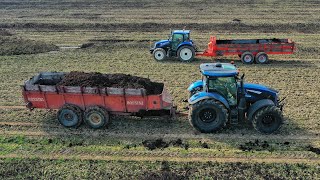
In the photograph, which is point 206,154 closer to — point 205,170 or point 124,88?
point 205,170

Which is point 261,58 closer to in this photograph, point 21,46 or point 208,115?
Result: point 208,115

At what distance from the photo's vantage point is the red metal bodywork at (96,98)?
1067cm

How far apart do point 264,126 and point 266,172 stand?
6.33 ft

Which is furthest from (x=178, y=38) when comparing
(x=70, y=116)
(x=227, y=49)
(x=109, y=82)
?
(x=70, y=116)

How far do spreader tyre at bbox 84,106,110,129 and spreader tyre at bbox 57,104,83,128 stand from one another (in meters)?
0.27

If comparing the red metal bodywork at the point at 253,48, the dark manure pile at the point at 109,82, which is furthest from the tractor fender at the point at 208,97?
the red metal bodywork at the point at 253,48

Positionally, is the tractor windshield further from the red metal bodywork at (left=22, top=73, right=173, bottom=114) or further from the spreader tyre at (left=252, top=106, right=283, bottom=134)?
the red metal bodywork at (left=22, top=73, right=173, bottom=114)

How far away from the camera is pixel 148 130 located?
1090 centimetres

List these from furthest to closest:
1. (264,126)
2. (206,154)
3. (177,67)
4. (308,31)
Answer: (308,31), (177,67), (264,126), (206,154)

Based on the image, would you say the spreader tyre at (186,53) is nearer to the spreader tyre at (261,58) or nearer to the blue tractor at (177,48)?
the blue tractor at (177,48)

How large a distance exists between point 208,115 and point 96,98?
3.50 metres

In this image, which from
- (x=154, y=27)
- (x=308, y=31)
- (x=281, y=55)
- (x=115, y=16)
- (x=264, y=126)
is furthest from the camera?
(x=115, y=16)

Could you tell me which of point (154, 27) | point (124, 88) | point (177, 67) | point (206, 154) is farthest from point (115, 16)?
point (206, 154)

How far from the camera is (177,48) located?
58.9ft
